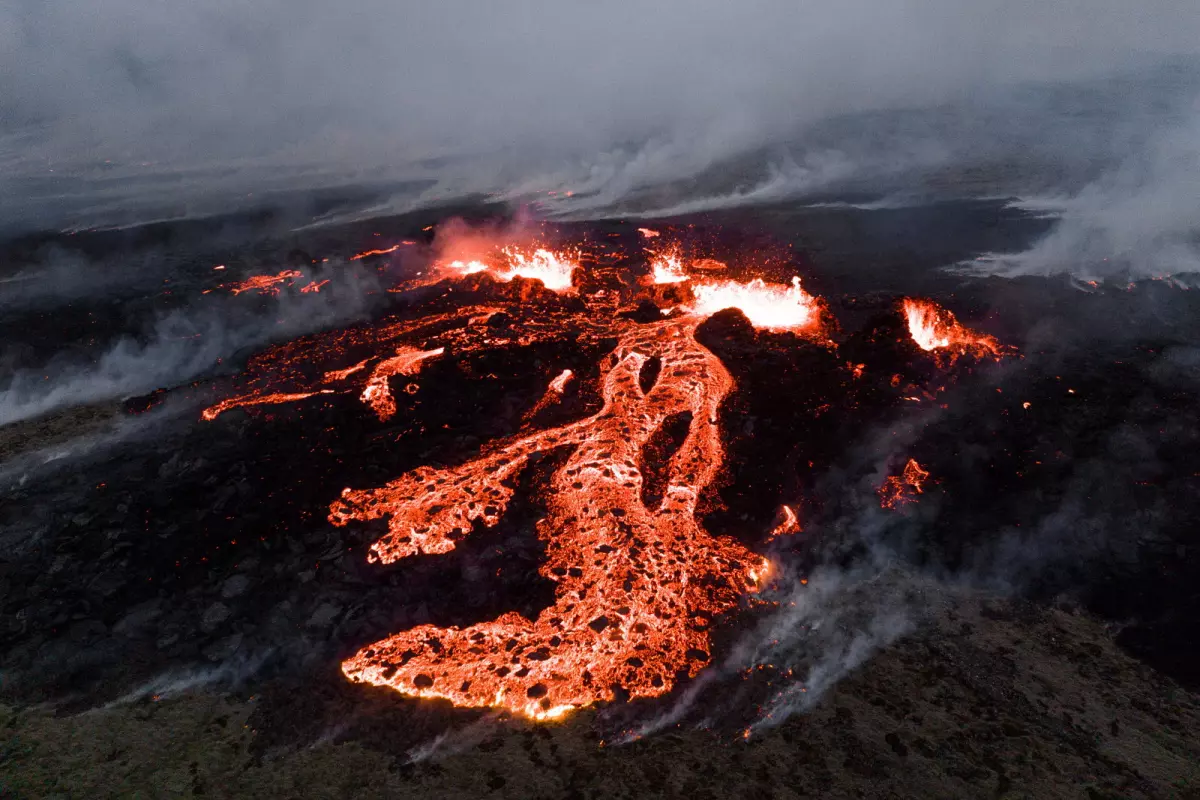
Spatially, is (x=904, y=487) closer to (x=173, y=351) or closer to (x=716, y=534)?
(x=716, y=534)

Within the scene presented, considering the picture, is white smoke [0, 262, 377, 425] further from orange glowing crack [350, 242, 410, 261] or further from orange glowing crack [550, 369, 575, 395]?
orange glowing crack [550, 369, 575, 395]

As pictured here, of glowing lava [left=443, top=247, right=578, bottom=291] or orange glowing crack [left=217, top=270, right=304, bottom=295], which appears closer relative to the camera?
glowing lava [left=443, top=247, right=578, bottom=291]

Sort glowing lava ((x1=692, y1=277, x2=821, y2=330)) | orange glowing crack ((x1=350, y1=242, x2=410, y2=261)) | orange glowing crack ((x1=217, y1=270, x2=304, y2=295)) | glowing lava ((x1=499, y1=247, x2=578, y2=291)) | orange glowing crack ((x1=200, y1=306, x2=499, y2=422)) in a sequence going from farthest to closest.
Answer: orange glowing crack ((x1=350, y1=242, x2=410, y2=261)), orange glowing crack ((x1=217, y1=270, x2=304, y2=295)), glowing lava ((x1=499, y1=247, x2=578, y2=291)), glowing lava ((x1=692, y1=277, x2=821, y2=330)), orange glowing crack ((x1=200, y1=306, x2=499, y2=422))

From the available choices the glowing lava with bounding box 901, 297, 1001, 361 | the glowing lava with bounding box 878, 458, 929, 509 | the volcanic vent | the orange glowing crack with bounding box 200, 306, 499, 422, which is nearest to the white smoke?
the orange glowing crack with bounding box 200, 306, 499, 422

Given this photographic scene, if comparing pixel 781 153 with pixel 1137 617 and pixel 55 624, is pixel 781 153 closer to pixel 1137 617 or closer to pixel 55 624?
pixel 1137 617

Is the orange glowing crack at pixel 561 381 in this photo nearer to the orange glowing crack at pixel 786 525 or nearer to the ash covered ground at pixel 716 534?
the ash covered ground at pixel 716 534

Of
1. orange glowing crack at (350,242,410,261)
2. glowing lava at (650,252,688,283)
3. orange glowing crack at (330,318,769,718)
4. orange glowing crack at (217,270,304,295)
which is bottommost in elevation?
orange glowing crack at (330,318,769,718)

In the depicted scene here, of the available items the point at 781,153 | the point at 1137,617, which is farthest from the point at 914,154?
the point at 1137,617
